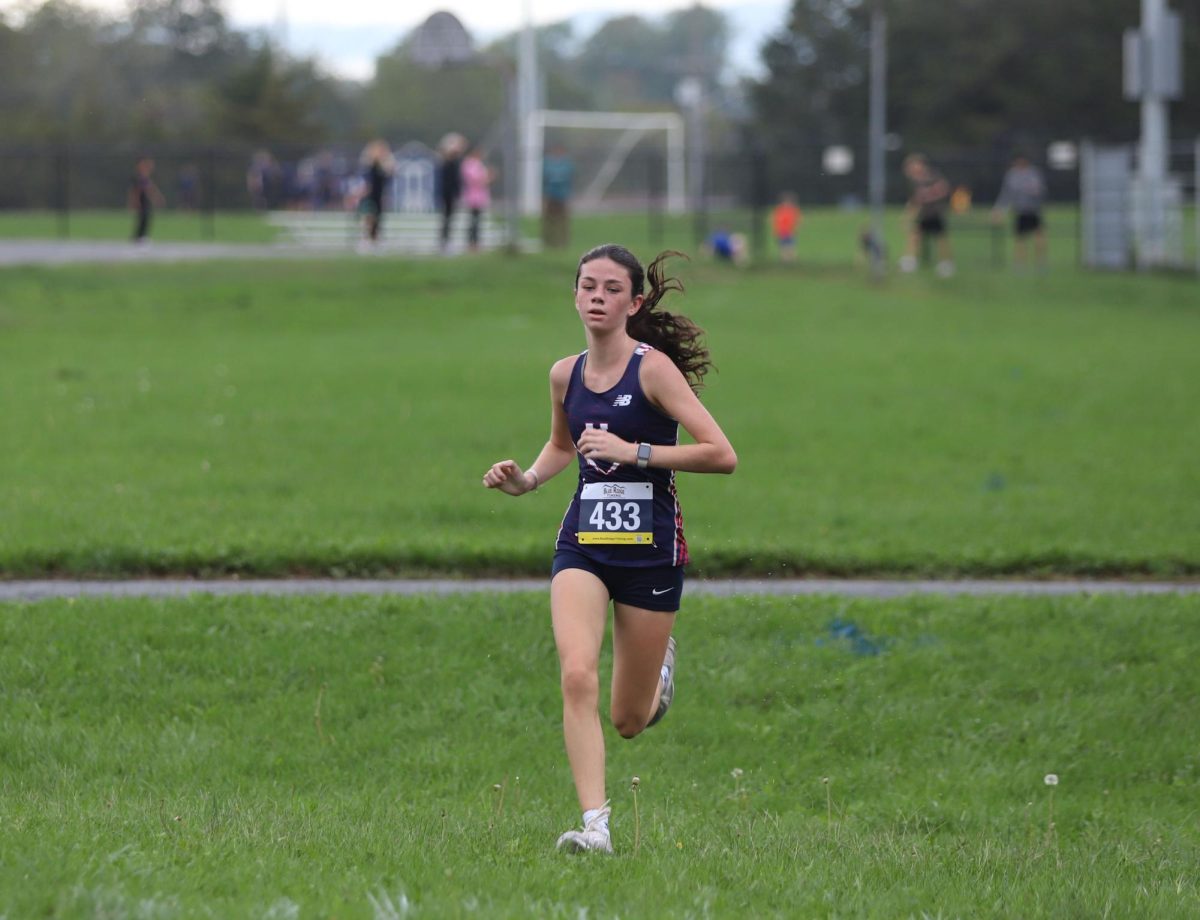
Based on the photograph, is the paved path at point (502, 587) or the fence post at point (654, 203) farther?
the fence post at point (654, 203)

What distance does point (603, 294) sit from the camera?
632cm

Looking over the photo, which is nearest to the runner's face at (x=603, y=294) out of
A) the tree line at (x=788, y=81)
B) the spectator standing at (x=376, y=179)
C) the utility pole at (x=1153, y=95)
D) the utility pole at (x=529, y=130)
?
the spectator standing at (x=376, y=179)

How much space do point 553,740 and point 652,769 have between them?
55cm

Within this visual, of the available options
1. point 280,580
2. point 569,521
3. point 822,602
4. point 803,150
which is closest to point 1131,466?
point 822,602

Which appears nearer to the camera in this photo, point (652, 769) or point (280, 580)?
point (652, 769)

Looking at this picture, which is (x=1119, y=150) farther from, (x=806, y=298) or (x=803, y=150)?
(x=803, y=150)

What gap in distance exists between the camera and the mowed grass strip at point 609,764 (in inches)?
205

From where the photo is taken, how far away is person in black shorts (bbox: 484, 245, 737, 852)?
20.0ft

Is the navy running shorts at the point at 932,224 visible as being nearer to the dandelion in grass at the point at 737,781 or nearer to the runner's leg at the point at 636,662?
the dandelion in grass at the point at 737,781

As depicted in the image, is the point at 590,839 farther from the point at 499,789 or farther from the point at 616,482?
the point at 499,789

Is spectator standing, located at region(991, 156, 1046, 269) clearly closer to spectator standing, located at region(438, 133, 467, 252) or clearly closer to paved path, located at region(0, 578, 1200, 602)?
spectator standing, located at region(438, 133, 467, 252)

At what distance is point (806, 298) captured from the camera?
3058 cm

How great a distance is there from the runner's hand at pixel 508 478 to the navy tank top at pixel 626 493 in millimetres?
236

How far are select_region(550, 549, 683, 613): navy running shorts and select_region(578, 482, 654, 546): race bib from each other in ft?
0.36
